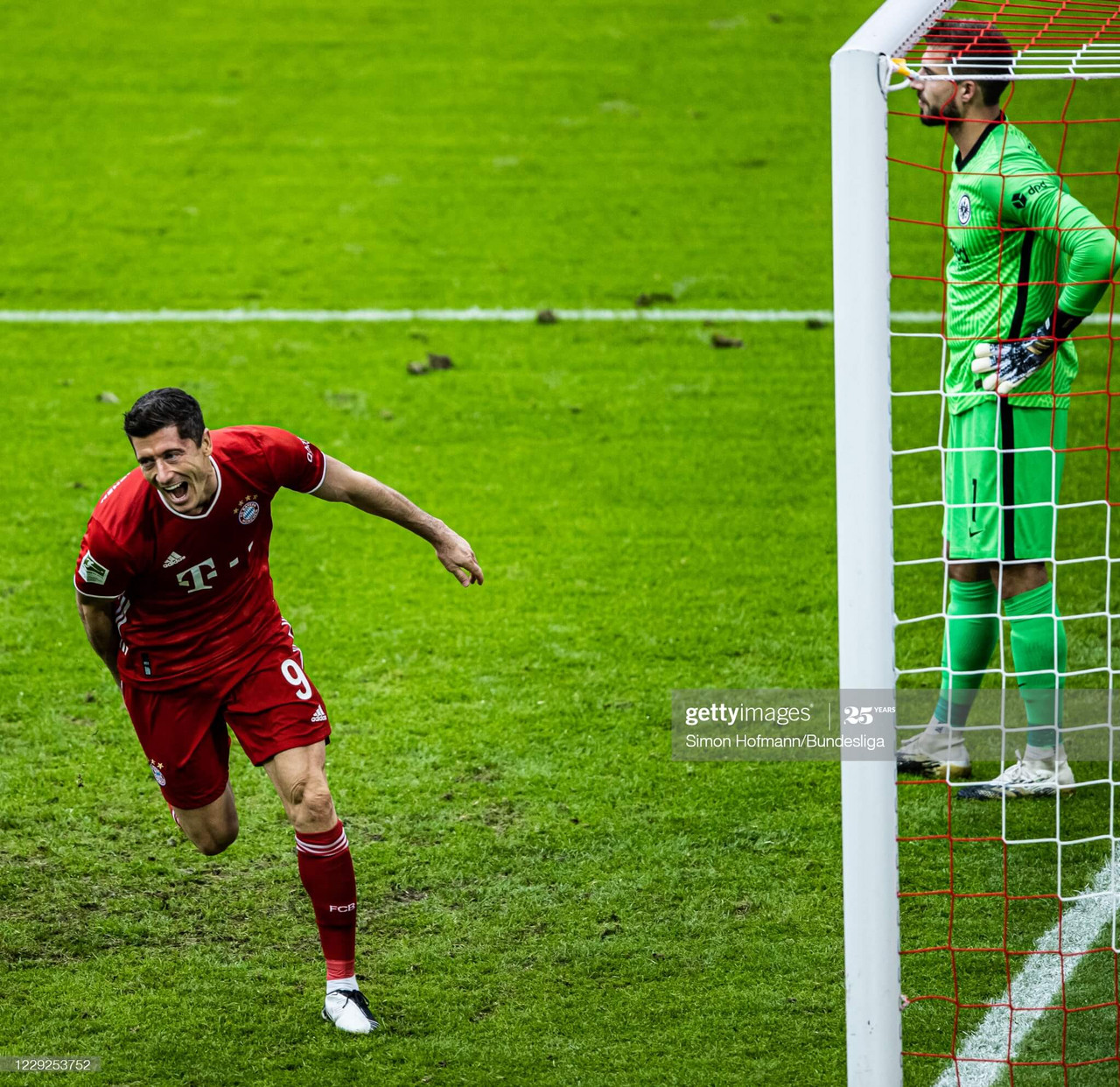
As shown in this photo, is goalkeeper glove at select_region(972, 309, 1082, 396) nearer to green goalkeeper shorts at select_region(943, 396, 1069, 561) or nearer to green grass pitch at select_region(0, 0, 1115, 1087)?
green goalkeeper shorts at select_region(943, 396, 1069, 561)

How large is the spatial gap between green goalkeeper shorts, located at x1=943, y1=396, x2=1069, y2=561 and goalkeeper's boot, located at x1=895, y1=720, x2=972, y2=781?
2.44ft

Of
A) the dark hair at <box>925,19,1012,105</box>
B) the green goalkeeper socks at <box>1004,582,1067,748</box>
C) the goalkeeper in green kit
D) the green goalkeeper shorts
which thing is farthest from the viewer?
the green goalkeeper socks at <box>1004,582,1067,748</box>

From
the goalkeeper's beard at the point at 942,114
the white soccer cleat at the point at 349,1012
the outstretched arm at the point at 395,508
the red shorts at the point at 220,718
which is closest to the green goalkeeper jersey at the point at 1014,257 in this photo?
the goalkeeper's beard at the point at 942,114

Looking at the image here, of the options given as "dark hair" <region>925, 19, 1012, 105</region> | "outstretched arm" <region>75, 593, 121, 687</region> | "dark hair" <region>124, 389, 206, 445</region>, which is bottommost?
"outstretched arm" <region>75, 593, 121, 687</region>

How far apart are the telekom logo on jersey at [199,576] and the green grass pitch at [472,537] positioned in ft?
3.97

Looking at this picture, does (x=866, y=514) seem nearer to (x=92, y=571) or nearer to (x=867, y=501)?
(x=867, y=501)

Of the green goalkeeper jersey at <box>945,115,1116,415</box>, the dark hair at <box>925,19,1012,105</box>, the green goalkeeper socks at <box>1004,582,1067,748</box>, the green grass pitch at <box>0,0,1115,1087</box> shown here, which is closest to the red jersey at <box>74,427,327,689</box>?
the green grass pitch at <box>0,0,1115,1087</box>

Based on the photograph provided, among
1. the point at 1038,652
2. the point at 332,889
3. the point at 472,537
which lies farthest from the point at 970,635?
the point at 472,537

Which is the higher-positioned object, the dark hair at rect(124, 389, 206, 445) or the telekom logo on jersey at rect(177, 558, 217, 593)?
the dark hair at rect(124, 389, 206, 445)

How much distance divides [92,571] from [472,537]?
12.7 ft

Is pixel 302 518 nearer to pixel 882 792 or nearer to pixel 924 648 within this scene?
pixel 924 648

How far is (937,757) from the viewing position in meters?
5.51

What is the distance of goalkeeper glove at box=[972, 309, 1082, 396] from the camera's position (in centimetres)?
498

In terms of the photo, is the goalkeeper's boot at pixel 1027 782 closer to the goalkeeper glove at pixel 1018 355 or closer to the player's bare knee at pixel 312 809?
the goalkeeper glove at pixel 1018 355
